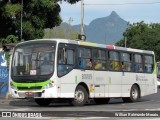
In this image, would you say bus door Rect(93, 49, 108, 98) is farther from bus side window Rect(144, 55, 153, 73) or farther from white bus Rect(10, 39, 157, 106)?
bus side window Rect(144, 55, 153, 73)

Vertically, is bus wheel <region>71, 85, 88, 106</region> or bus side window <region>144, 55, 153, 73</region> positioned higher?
bus side window <region>144, 55, 153, 73</region>

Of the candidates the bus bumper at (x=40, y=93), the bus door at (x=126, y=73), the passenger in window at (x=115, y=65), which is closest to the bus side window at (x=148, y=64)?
the bus door at (x=126, y=73)

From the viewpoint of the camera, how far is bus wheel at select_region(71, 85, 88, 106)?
21.2 metres

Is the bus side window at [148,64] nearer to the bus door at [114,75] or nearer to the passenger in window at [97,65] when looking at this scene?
the bus door at [114,75]

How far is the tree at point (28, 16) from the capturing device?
31.8 metres

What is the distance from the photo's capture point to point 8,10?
103 ft

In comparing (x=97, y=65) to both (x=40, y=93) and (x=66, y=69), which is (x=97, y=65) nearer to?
(x=66, y=69)

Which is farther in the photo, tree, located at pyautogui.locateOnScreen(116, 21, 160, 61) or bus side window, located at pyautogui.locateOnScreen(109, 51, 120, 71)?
tree, located at pyautogui.locateOnScreen(116, 21, 160, 61)

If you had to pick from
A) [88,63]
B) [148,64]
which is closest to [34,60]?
[88,63]

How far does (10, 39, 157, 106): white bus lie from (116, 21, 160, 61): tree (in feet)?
240

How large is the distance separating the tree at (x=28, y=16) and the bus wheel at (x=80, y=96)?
11.3 metres

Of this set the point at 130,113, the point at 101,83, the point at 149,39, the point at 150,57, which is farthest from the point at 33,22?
the point at 149,39

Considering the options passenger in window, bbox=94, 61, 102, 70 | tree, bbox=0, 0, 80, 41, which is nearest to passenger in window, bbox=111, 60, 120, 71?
passenger in window, bbox=94, 61, 102, 70

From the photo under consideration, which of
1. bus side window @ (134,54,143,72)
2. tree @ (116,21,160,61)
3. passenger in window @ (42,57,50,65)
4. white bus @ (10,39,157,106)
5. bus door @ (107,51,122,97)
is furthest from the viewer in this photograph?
tree @ (116,21,160,61)
